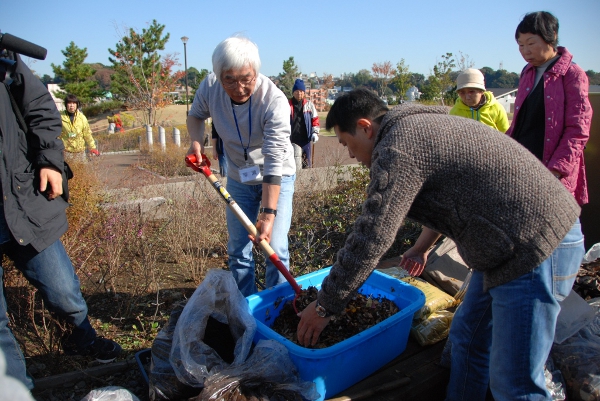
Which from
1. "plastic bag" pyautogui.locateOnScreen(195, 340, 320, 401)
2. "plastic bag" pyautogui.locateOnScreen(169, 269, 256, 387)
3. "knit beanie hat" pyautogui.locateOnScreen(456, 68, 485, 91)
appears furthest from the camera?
"knit beanie hat" pyautogui.locateOnScreen(456, 68, 485, 91)

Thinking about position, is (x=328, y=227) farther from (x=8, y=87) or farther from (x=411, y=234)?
(x=8, y=87)

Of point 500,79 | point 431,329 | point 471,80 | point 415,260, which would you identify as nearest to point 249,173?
point 415,260

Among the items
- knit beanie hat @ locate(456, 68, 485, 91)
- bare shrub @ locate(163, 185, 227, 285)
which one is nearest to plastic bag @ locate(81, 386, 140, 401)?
bare shrub @ locate(163, 185, 227, 285)

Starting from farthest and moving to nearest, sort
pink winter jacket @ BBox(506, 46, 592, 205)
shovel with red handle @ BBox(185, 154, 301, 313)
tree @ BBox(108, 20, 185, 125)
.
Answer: tree @ BBox(108, 20, 185, 125) → pink winter jacket @ BBox(506, 46, 592, 205) → shovel with red handle @ BBox(185, 154, 301, 313)

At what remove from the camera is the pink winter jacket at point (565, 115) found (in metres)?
2.86

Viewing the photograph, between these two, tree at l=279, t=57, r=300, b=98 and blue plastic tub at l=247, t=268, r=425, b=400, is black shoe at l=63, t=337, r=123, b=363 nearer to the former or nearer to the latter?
blue plastic tub at l=247, t=268, r=425, b=400

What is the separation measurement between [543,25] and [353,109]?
1.90m

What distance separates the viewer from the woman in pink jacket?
2.86m

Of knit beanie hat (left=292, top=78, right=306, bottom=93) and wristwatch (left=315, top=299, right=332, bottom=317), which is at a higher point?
knit beanie hat (left=292, top=78, right=306, bottom=93)

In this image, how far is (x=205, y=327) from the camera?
2205mm

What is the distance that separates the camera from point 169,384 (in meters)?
2.05

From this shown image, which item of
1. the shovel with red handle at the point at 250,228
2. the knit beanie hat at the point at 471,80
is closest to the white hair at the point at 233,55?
the shovel with red handle at the point at 250,228

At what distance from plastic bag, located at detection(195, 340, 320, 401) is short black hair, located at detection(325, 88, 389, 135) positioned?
1025 mm

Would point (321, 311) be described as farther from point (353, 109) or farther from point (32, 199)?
point (32, 199)
